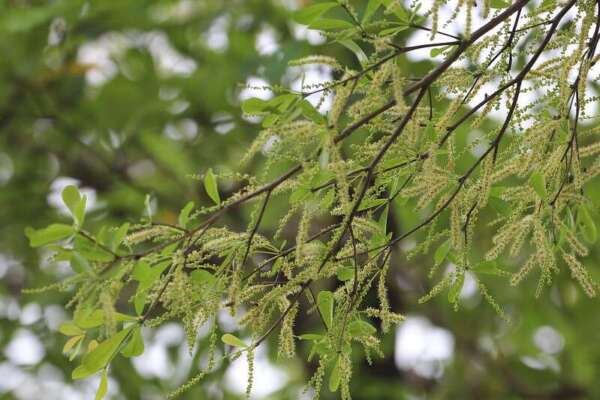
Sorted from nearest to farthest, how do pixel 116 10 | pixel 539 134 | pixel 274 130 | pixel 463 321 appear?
pixel 274 130, pixel 539 134, pixel 116 10, pixel 463 321

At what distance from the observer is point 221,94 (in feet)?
9.41

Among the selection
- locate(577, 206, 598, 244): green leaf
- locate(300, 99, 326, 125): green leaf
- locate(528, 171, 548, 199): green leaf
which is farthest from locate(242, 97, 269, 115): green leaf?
locate(577, 206, 598, 244): green leaf

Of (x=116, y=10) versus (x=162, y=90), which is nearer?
(x=116, y=10)

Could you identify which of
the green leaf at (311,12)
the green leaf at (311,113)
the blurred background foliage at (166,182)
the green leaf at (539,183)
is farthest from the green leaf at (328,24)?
the blurred background foliage at (166,182)

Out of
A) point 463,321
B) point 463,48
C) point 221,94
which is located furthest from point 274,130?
point 463,321

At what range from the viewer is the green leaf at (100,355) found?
0.93m

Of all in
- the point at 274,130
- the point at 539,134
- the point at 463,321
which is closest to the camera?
the point at 274,130

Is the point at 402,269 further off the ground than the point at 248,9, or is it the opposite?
the point at 248,9

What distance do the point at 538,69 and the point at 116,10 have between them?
205 centimetres

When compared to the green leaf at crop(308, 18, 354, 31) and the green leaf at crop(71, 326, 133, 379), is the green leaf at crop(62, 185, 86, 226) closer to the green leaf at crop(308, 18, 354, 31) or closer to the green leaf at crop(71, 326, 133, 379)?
the green leaf at crop(71, 326, 133, 379)

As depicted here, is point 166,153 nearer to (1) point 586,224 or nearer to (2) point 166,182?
(2) point 166,182

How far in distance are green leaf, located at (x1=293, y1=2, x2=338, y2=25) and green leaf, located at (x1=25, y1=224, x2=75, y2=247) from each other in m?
0.34

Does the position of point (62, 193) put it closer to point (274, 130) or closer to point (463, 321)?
point (274, 130)

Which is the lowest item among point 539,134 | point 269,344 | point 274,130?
point 269,344
